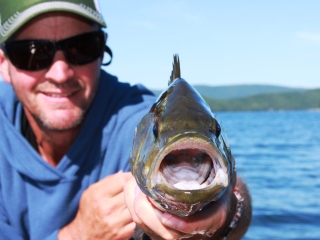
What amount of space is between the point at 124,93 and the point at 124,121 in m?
0.37

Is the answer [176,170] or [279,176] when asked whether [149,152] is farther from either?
[279,176]

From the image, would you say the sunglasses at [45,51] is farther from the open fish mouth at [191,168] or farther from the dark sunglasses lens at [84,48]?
the open fish mouth at [191,168]

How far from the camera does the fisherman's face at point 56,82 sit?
4.25 meters

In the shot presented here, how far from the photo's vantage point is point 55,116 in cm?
433

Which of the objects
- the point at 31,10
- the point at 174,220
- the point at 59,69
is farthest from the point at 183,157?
the point at 31,10

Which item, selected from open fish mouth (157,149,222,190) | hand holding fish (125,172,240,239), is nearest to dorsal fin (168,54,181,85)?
hand holding fish (125,172,240,239)

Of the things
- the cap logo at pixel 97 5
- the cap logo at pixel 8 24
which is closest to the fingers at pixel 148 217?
the cap logo at pixel 8 24

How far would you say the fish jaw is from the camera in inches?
74.8

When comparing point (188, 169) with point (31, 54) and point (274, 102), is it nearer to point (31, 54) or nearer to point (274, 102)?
point (31, 54)

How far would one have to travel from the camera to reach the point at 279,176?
19375mm

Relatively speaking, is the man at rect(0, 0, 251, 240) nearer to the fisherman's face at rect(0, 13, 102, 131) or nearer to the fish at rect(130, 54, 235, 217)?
the fisherman's face at rect(0, 13, 102, 131)

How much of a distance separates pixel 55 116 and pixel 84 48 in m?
0.60

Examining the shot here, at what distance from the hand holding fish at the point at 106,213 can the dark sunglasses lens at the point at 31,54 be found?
44.6 inches

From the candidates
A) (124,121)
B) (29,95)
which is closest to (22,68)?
(29,95)
